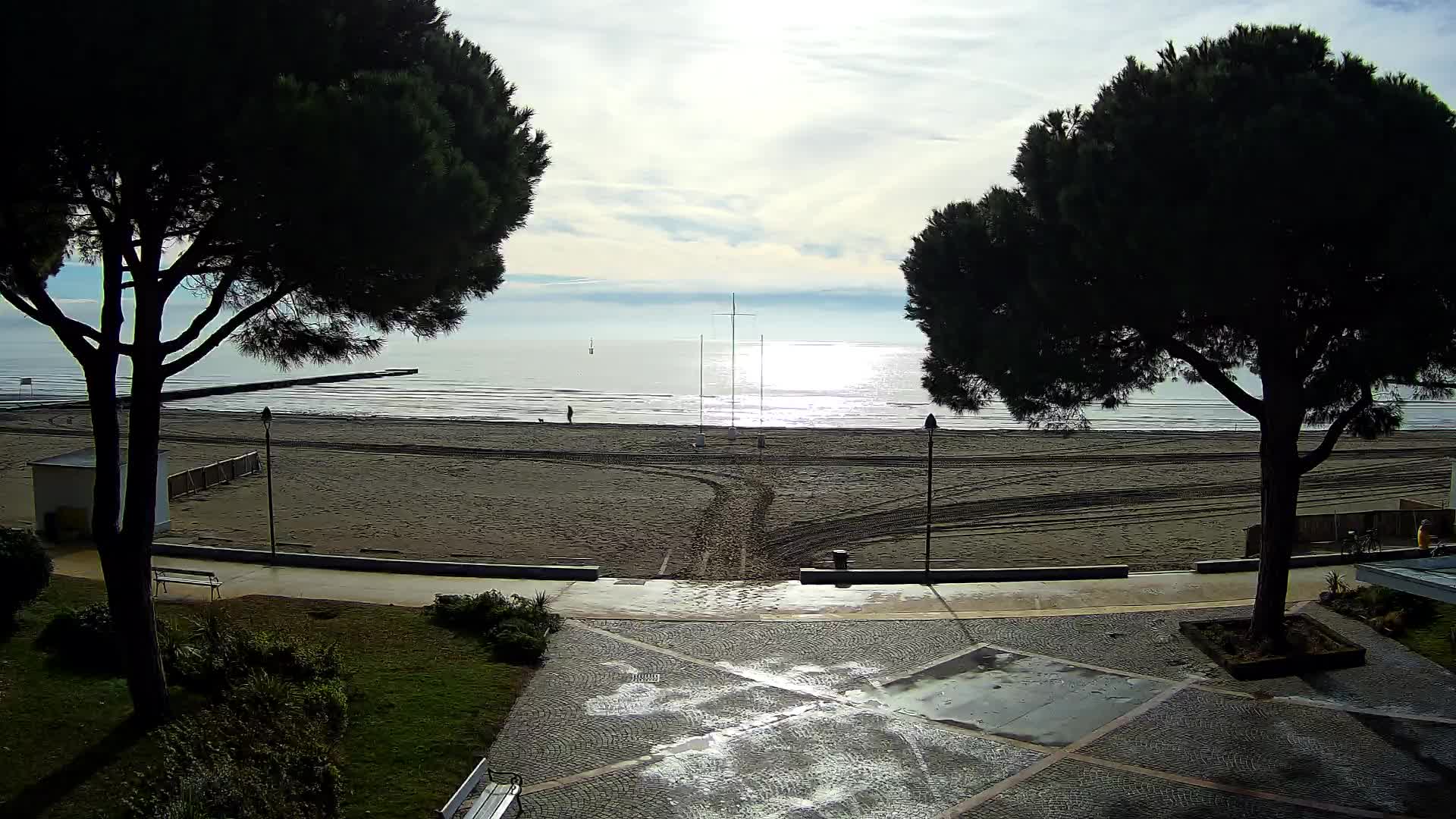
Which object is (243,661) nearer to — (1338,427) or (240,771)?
(240,771)

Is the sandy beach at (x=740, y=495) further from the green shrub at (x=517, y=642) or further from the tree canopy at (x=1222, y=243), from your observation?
the tree canopy at (x=1222, y=243)

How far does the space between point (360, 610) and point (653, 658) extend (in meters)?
4.58

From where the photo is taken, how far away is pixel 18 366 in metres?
110

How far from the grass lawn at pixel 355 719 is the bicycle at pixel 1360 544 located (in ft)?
48.9

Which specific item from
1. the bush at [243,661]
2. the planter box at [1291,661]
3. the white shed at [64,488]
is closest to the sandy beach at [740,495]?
the white shed at [64,488]

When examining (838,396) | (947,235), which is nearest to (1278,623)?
(947,235)

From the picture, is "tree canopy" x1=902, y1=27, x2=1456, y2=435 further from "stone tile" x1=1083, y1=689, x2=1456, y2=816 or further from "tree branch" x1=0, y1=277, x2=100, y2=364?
"tree branch" x1=0, y1=277, x2=100, y2=364

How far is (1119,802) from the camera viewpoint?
778cm

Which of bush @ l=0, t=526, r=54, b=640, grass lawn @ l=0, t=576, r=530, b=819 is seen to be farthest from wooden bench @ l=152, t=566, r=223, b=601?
bush @ l=0, t=526, r=54, b=640

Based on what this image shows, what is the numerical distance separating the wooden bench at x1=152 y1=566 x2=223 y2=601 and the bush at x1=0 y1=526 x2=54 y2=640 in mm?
2867

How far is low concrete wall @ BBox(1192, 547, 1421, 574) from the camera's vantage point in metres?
16.2

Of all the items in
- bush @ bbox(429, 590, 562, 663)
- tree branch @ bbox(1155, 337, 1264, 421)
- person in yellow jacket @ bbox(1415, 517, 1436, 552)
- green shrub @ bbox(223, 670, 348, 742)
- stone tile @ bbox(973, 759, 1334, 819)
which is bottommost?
stone tile @ bbox(973, 759, 1334, 819)

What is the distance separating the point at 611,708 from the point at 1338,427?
28.7ft

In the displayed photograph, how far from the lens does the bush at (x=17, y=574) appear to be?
10094mm
